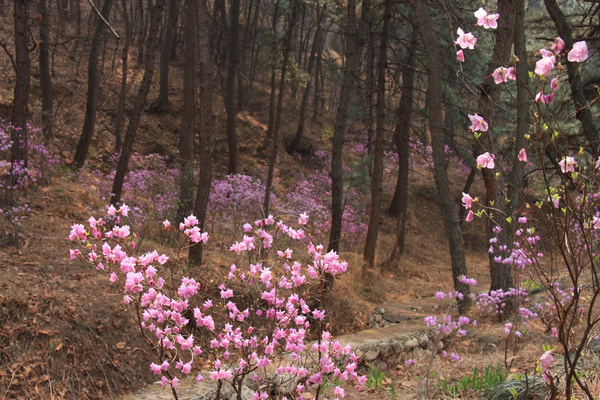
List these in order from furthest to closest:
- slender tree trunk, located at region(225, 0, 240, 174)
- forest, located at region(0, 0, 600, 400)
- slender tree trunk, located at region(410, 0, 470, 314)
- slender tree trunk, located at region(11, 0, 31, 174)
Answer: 1. slender tree trunk, located at region(225, 0, 240, 174)
2. slender tree trunk, located at region(410, 0, 470, 314)
3. slender tree trunk, located at region(11, 0, 31, 174)
4. forest, located at region(0, 0, 600, 400)

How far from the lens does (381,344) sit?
614 cm

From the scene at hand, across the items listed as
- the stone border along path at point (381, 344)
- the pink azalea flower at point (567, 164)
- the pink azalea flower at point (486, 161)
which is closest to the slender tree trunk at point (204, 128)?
the stone border along path at point (381, 344)

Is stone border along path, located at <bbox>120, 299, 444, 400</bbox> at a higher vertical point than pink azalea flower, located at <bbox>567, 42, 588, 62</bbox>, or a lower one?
lower

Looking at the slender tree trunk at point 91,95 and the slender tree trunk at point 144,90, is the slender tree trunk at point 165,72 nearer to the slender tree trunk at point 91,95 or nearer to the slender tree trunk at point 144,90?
the slender tree trunk at point 91,95

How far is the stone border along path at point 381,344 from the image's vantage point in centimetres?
430

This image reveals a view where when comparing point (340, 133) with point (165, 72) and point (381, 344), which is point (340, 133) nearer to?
point (381, 344)

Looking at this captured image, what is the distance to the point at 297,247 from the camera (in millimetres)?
12375

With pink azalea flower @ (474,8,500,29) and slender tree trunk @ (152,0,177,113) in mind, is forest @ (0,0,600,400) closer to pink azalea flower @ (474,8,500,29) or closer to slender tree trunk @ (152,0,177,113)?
pink azalea flower @ (474,8,500,29)

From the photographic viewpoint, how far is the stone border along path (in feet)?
14.1

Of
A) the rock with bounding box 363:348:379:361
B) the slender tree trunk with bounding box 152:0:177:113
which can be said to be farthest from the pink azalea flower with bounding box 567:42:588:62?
the slender tree trunk with bounding box 152:0:177:113

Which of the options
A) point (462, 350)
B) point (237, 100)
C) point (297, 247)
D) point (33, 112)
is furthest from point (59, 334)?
point (237, 100)

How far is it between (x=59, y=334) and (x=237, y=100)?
809 inches

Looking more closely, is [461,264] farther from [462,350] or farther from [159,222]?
Result: [159,222]

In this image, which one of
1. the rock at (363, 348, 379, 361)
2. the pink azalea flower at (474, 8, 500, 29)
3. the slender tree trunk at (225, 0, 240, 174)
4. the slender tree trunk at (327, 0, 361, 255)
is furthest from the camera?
the slender tree trunk at (225, 0, 240, 174)
